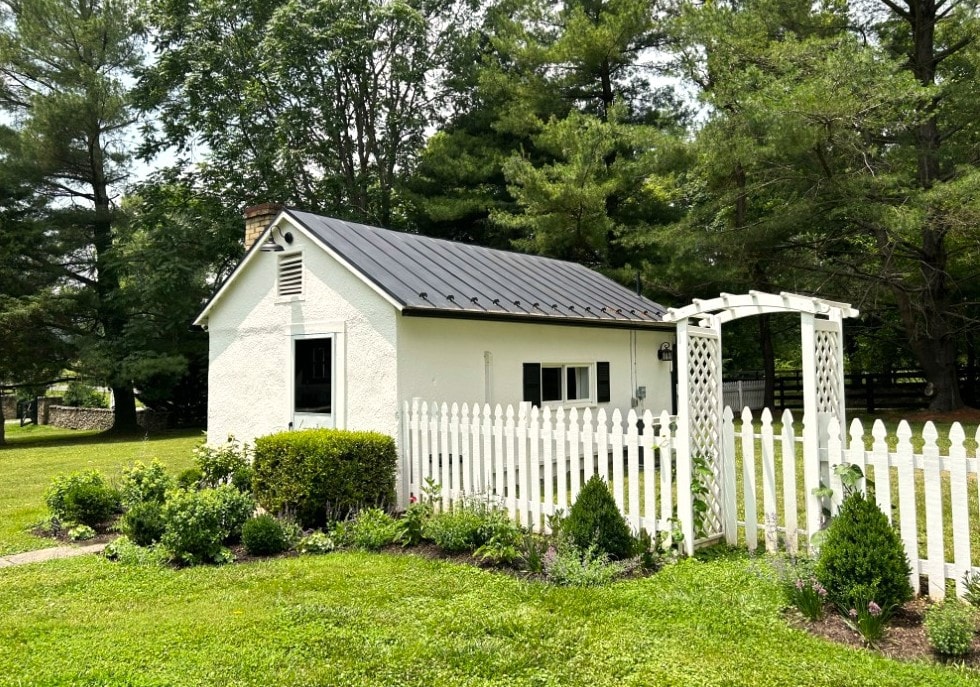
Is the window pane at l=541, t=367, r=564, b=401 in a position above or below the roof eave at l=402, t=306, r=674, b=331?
below

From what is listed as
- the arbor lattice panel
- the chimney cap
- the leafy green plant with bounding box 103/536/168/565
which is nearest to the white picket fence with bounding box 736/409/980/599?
the arbor lattice panel

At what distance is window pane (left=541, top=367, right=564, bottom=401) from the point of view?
11.8 metres

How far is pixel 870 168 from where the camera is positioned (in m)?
17.2

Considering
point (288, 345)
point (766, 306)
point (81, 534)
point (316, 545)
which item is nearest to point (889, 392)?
point (766, 306)

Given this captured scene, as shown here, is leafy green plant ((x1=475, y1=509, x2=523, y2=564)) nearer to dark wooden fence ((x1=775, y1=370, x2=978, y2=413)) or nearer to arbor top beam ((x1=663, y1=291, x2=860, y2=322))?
arbor top beam ((x1=663, y1=291, x2=860, y2=322))

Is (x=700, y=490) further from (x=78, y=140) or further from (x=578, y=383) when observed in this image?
(x=78, y=140)

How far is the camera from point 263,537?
6887 millimetres

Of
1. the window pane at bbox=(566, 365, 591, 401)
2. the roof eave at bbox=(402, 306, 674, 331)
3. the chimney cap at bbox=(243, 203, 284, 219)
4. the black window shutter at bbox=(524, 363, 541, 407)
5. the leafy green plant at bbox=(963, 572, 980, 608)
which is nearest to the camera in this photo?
the leafy green plant at bbox=(963, 572, 980, 608)

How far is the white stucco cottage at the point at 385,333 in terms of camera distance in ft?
31.7

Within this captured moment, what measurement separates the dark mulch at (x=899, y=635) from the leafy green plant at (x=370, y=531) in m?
3.97

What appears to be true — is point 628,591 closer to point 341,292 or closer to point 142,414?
point 341,292

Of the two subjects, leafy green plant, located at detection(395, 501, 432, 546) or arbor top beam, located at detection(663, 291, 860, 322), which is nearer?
arbor top beam, located at detection(663, 291, 860, 322)

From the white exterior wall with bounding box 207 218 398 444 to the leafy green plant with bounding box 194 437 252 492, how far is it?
4.07ft

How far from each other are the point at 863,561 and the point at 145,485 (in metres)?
7.48
